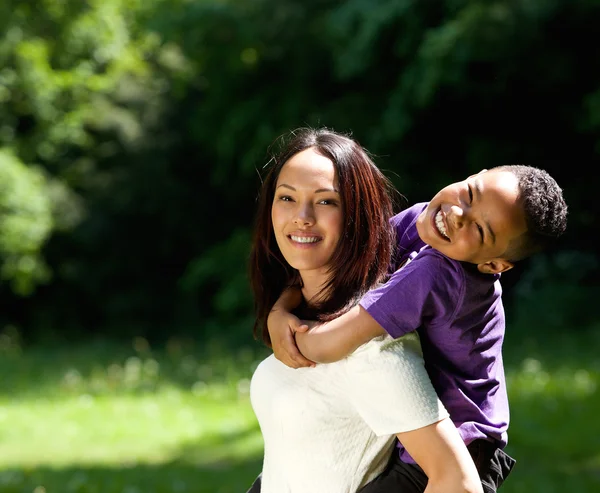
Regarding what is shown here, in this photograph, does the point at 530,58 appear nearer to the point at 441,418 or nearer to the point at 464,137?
the point at 464,137

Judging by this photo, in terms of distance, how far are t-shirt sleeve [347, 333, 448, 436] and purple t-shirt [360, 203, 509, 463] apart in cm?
4

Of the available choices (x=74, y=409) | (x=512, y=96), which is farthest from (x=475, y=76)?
(x=74, y=409)

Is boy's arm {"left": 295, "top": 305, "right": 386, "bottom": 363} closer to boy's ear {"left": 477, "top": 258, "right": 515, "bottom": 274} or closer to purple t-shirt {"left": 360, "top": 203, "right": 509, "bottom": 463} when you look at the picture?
purple t-shirt {"left": 360, "top": 203, "right": 509, "bottom": 463}

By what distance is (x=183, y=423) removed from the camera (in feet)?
30.6

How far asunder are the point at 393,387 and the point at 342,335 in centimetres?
14

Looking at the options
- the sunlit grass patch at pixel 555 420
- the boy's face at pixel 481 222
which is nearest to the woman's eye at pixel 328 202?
the boy's face at pixel 481 222

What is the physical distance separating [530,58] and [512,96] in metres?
1.08

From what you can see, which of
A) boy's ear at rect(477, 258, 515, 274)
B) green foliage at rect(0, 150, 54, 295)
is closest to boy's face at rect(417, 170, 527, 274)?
boy's ear at rect(477, 258, 515, 274)

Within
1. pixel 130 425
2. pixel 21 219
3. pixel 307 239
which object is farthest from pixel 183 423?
pixel 21 219

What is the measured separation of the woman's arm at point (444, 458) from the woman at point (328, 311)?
9 centimetres

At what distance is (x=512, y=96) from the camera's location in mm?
13242

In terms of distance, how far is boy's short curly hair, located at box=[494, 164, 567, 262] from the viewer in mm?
1722

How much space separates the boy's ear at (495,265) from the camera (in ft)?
5.82

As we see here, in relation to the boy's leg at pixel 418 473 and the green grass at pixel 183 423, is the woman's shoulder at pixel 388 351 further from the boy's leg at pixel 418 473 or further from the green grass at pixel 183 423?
the green grass at pixel 183 423
